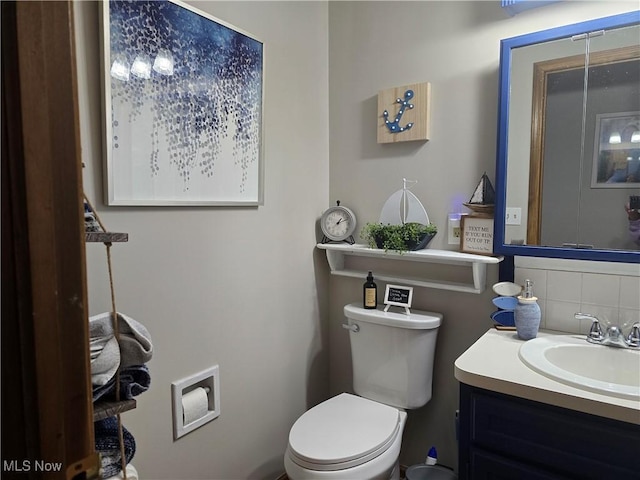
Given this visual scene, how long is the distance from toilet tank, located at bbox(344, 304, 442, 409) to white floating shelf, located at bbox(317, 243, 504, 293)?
15 centimetres

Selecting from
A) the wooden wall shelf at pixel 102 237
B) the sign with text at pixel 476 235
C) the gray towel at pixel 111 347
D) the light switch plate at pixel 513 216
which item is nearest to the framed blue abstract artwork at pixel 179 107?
the wooden wall shelf at pixel 102 237

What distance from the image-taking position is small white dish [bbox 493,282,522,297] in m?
1.54

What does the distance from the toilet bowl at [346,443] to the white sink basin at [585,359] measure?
0.57 m

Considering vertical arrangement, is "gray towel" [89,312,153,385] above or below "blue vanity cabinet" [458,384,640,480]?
above

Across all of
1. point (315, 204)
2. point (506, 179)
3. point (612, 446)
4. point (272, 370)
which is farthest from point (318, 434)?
point (506, 179)

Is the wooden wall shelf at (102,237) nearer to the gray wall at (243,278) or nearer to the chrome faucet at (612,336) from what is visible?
the gray wall at (243,278)

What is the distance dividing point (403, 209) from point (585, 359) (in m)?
0.87

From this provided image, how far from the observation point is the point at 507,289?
61.3 inches

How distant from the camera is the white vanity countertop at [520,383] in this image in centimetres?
98

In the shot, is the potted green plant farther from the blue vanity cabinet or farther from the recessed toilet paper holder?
the recessed toilet paper holder

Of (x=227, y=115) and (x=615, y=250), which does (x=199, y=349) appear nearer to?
(x=227, y=115)

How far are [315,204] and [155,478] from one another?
1.28 meters

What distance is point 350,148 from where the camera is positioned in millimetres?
2008
